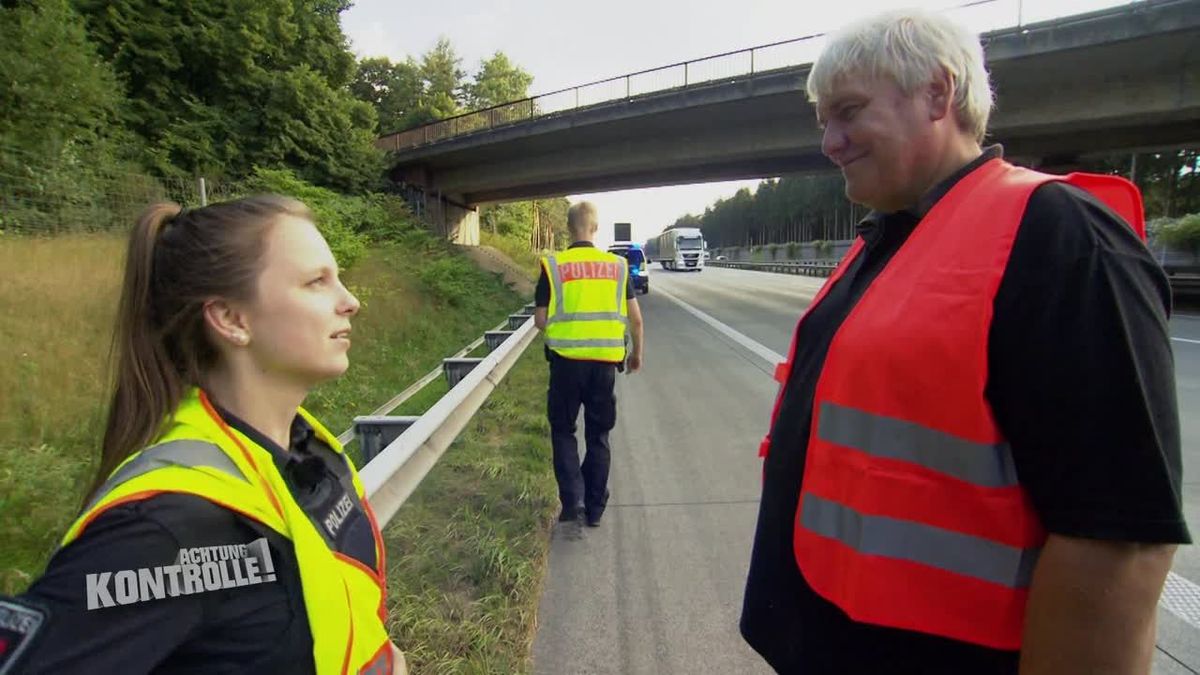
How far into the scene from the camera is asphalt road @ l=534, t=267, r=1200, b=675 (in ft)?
8.97

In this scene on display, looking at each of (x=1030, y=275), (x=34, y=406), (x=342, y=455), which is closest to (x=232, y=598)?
(x=342, y=455)

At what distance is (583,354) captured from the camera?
4.46m

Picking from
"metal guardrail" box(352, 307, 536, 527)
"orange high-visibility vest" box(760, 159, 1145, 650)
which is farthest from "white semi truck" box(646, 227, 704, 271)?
"orange high-visibility vest" box(760, 159, 1145, 650)

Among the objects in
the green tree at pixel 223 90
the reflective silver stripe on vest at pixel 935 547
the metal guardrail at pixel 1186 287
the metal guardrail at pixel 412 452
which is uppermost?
the green tree at pixel 223 90

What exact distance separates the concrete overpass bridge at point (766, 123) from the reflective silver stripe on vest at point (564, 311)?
10.1 metres

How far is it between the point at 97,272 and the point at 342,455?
7.74m

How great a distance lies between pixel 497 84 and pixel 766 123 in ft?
105

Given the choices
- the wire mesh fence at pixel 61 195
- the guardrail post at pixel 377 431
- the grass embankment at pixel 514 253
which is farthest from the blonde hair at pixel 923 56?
the grass embankment at pixel 514 253

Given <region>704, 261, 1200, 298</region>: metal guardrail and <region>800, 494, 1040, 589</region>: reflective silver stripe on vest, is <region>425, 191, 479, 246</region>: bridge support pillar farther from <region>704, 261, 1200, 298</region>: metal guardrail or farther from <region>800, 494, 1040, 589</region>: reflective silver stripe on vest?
<region>800, 494, 1040, 589</region>: reflective silver stripe on vest

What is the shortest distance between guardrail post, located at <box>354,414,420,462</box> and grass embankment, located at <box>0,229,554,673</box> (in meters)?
0.68

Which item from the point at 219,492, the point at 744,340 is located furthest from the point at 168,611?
the point at 744,340

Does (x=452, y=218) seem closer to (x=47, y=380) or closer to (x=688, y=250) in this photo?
(x=688, y=250)

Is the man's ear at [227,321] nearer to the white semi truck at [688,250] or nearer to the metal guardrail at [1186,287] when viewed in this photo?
the metal guardrail at [1186,287]

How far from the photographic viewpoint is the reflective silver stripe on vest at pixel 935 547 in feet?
3.82
